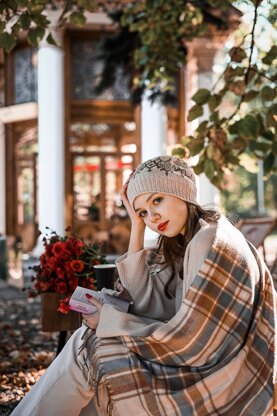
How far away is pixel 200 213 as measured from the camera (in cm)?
320

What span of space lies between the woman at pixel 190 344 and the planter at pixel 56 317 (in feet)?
3.88

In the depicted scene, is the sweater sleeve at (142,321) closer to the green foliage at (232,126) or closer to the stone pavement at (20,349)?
the stone pavement at (20,349)

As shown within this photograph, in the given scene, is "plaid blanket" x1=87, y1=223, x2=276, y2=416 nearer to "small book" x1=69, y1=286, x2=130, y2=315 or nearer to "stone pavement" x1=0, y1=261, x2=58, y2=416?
"small book" x1=69, y1=286, x2=130, y2=315

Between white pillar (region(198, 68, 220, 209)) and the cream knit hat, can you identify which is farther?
white pillar (region(198, 68, 220, 209))

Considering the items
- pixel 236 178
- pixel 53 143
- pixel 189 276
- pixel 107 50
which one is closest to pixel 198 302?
pixel 189 276

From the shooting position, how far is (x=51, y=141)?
12969 millimetres

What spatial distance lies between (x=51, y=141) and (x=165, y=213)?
1002 centimetres

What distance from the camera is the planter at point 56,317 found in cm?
437

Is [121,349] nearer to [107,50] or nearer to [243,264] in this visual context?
[243,264]

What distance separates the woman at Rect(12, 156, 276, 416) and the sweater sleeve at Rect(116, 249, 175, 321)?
17cm

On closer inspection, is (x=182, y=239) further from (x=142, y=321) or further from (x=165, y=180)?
(x=142, y=321)

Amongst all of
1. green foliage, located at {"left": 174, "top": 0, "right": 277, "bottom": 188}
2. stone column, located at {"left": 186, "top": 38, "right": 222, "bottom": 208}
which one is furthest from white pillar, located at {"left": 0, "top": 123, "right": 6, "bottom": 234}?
green foliage, located at {"left": 174, "top": 0, "right": 277, "bottom": 188}

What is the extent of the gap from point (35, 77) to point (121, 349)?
11.8 meters

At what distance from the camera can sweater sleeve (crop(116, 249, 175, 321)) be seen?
3.35m
